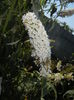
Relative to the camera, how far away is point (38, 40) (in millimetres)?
992

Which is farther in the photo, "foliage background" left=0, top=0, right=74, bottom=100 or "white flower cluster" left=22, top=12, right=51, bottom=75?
"foliage background" left=0, top=0, right=74, bottom=100

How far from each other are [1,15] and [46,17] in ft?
1.40

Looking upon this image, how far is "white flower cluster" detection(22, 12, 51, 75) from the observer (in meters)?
0.97

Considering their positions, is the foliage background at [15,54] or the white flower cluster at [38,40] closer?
the white flower cluster at [38,40]

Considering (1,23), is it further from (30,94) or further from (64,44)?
(64,44)

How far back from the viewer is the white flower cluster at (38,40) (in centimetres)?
97

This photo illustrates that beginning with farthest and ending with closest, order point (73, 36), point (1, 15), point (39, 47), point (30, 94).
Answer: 1. point (73, 36)
2. point (30, 94)
3. point (1, 15)
4. point (39, 47)

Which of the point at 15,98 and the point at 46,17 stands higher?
the point at 46,17

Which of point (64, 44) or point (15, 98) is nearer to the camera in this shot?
point (15, 98)

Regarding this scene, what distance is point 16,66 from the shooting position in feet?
4.02

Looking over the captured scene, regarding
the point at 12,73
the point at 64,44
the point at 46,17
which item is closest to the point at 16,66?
the point at 12,73

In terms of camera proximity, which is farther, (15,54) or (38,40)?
(15,54)

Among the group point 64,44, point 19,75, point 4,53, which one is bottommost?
point 64,44

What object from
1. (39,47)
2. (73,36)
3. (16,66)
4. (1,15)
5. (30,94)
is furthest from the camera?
(73,36)
